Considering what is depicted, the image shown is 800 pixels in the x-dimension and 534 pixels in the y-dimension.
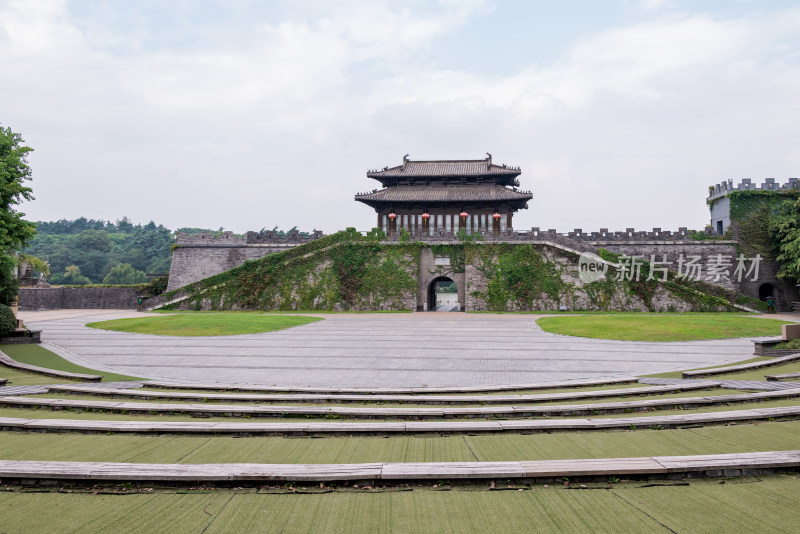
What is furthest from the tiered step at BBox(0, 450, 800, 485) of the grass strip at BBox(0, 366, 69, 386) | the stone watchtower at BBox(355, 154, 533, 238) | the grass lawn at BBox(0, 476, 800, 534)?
the stone watchtower at BBox(355, 154, 533, 238)

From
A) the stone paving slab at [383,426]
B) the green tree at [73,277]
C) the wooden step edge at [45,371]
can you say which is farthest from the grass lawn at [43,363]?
the green tree at [73,277]

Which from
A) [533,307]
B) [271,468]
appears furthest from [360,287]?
[271,468]

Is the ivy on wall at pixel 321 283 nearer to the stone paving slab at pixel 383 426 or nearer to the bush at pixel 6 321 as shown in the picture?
the bush at pixel 6 321

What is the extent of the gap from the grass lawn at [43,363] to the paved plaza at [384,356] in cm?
40

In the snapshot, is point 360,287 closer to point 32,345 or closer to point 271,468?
point 32,345

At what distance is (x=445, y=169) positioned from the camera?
39.0 metres

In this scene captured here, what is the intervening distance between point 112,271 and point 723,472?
249 ft

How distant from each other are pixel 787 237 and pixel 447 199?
22.5 metres

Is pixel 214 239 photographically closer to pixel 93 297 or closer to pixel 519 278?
pixel 93 297

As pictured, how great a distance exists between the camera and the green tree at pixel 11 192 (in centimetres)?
1349

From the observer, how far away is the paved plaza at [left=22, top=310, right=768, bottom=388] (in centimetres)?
1016

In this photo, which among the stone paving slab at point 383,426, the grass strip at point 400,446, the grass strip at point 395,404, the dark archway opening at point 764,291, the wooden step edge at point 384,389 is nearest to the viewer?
the grass strip at point 400,446

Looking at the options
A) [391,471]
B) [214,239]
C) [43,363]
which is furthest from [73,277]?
[391,471]

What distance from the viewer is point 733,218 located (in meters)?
33.6
